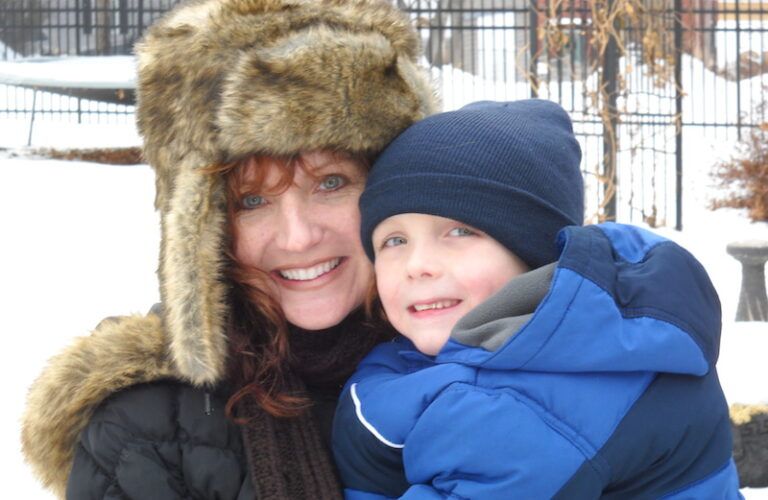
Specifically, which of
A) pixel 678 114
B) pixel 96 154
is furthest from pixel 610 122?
pixel 96 154

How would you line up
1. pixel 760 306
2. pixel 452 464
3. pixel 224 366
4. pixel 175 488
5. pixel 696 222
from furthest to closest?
pixel 696 222 → pixel 760 306 → pixel 224 366 → pixel 175 488 → pixel 452 464

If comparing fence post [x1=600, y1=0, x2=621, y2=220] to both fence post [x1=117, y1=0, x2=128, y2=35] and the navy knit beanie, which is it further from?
the navy knit beanie

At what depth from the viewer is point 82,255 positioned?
973 cm

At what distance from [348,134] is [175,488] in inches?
31.7

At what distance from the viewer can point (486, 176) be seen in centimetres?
249

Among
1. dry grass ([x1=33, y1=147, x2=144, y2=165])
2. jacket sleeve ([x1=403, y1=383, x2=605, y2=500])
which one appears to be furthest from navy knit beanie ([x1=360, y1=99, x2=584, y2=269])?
dry grass ([x1=33, y1=147, x2=144, y2=165])

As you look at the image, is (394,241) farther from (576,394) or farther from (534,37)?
(534,37)

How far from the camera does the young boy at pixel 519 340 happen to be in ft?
7.00

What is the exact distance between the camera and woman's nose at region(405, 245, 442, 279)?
8.10ft

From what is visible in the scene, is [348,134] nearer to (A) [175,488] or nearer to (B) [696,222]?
(A) [175,488]

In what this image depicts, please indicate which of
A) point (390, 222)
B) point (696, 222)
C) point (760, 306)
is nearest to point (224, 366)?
point (390, 222)

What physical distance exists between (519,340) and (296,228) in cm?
65

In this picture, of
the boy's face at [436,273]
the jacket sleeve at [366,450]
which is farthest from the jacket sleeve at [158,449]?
the boy's face at [436,273]

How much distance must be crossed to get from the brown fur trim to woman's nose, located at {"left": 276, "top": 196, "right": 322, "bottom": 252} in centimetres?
33
